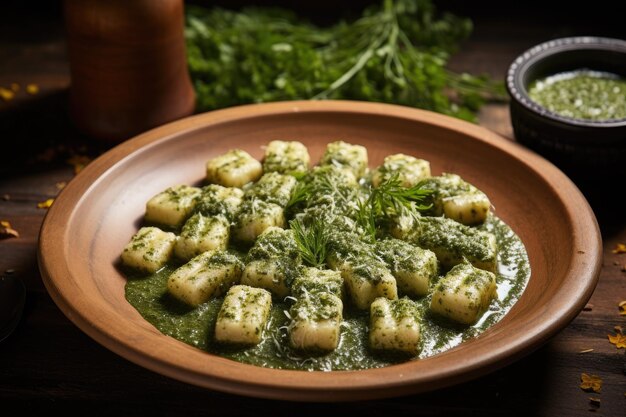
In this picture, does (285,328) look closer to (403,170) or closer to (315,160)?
(403,170)

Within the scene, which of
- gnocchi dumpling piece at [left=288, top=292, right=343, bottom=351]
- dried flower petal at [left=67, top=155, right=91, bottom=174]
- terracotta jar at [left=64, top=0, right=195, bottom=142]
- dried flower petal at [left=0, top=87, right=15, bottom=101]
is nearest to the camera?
gnocchi dumpling piece at [left=288, top=292, right=343, bottom=351]

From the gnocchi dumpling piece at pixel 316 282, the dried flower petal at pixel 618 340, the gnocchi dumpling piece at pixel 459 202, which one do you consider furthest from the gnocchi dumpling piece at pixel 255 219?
the dried flower petal at pixel 618 340

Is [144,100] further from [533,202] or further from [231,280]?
[533,202]

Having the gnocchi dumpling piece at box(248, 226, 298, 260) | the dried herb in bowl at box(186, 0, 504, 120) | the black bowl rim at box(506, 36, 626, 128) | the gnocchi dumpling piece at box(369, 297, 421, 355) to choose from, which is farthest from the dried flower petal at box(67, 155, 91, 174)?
the black bowl rim at box(506, 36, 626, 128)

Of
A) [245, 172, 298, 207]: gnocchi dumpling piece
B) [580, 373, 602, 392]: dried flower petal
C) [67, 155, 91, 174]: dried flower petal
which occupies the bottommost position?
[67, 155, 91, 174]: dried flower petal

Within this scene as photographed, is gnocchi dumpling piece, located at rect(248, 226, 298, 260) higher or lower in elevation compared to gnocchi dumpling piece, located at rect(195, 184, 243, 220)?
higher

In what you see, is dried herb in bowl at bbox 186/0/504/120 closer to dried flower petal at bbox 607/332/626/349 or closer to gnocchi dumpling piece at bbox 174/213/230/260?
gnocchi dumpling piece at bbox 174/213/230/260
